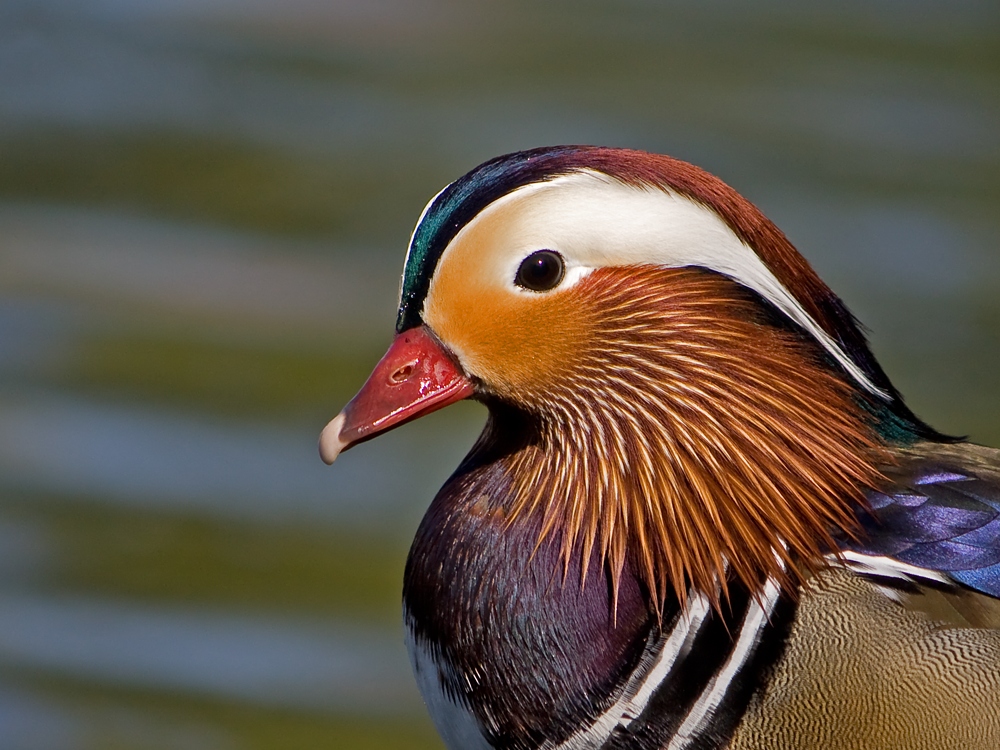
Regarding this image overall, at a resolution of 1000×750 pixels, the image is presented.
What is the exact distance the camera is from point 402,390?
2482mm

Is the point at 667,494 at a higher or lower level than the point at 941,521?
higher

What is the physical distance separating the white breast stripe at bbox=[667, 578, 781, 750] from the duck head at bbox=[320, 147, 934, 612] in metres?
0.06

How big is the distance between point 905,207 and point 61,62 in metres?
3.60

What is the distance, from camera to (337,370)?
5.23m

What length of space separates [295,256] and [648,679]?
3.63 metres

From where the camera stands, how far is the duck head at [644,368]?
237 cm

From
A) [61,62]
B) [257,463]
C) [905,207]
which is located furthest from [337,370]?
[61,62]

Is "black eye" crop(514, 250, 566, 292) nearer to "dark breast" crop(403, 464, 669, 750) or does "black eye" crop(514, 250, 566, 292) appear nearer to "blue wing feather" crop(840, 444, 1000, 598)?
"dark breast" crop(403, 464, 669, 750)

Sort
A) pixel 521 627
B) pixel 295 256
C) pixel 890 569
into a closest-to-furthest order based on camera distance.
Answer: pixel 890 569 → pixel 521 627 → pixel 295 256

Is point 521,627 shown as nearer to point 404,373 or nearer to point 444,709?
point 444,709

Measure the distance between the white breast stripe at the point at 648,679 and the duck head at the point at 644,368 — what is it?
0.14 feet

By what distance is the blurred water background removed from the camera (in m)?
4.32

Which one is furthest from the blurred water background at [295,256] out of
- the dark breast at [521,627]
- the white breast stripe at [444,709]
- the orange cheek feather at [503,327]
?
the orange cheek feather at [503,327]

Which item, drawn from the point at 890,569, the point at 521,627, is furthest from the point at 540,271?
the point at 890,569
